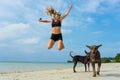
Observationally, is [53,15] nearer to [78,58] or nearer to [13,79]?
[13,79]

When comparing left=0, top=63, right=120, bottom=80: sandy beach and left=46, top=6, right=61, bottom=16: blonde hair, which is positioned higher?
left=46, top=6, right=61, bottom=16: blonde hair

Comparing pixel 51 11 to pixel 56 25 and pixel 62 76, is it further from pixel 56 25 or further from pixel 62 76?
pixel 62 76

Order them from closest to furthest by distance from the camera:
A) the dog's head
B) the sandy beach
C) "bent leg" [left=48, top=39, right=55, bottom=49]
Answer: "bent leg" [left=48, top=39, right=55, bottom=49] < the sandy beach < the dog's head

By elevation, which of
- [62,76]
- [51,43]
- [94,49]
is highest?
[94,49]

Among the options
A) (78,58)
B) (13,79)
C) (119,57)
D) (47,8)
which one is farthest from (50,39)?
(119,57)

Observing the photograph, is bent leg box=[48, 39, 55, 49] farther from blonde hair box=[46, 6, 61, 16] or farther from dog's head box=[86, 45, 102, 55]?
dog's head box=[86, 45, 102, 55]

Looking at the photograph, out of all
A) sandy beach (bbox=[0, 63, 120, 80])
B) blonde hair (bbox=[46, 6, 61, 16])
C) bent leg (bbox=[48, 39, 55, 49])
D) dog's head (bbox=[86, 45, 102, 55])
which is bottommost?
sandy beach (bbox=[0, 63, 120, 80])

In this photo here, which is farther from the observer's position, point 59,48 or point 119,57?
point 119,57

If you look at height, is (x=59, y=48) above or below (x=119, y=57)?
below

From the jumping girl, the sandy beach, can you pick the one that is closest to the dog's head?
the sandy beach

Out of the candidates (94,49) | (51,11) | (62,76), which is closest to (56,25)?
(51,11)

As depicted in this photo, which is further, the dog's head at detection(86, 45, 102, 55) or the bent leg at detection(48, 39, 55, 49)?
the dog's head at detection(86, 45, 102, 55)

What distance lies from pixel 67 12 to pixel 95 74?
6471 mm

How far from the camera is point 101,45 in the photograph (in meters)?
20.2
